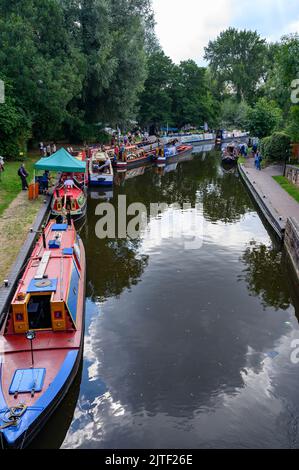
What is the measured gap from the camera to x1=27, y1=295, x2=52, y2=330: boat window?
974 cm

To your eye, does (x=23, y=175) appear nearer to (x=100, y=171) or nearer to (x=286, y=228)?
(x=100, y=171)

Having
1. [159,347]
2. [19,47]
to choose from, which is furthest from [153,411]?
[19,47]

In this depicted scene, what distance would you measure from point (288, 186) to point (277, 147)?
943 centimetres

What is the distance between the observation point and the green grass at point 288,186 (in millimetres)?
24216

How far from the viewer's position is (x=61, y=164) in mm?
22375

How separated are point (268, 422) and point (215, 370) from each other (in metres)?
1.72

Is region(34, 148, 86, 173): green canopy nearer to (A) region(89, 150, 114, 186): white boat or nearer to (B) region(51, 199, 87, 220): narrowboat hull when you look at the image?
(B) region(51, 199, 87, 220): narrowboat hull

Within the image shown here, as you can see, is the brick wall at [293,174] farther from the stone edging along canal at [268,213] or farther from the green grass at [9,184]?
the green grass at [9,184]

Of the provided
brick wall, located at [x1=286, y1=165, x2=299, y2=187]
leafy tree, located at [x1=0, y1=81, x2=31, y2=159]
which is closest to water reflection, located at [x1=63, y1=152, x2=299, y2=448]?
brick wall, located at [x1=286, y1=165, x2=299, y2=187]

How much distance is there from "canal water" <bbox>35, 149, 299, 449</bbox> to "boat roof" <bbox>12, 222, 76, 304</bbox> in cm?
170

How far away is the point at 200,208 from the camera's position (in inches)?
968

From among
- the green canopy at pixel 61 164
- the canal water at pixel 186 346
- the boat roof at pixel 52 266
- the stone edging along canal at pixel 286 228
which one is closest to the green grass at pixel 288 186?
the stone edging along canal at pixel 286 228

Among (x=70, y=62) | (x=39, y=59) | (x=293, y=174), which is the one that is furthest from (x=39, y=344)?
(x=70, y=62)
